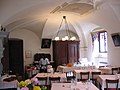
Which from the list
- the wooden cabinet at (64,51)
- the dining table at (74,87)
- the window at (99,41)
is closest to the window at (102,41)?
the window at (99,41)

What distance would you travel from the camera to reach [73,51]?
557 inches

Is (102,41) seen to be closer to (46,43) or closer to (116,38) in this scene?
(116,38)

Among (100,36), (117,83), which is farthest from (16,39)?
(117,83)

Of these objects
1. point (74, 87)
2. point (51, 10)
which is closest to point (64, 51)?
point (51, 10)

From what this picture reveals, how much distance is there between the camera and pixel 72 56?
46.4 feet

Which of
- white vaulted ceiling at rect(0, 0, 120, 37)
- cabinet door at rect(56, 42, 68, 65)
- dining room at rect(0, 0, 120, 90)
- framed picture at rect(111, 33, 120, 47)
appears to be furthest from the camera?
cabinet door at rect(56, 42, 68, 65)

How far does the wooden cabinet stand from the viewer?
14000mm

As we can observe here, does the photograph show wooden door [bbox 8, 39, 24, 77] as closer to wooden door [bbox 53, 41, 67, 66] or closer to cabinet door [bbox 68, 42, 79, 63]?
wooden door [bbox 53, 41, 67, 66]

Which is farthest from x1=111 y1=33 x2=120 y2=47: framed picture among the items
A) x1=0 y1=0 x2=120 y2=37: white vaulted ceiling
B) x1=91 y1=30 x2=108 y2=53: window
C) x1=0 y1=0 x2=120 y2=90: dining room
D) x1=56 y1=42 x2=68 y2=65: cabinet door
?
x1=56 y1=42 x2=68 y2=65: cabinet door

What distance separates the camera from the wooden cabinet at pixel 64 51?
14.0 meters

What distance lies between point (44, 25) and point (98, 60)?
3.77 metres

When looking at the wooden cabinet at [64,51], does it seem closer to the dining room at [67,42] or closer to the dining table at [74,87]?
the dining room at [67,42]

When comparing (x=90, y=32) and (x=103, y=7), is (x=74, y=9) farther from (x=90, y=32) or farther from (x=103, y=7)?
(x=90, y=32)

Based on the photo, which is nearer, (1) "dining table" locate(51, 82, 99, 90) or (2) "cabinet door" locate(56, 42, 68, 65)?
(1) "dining table" locate(51, 82, 99, 90)
